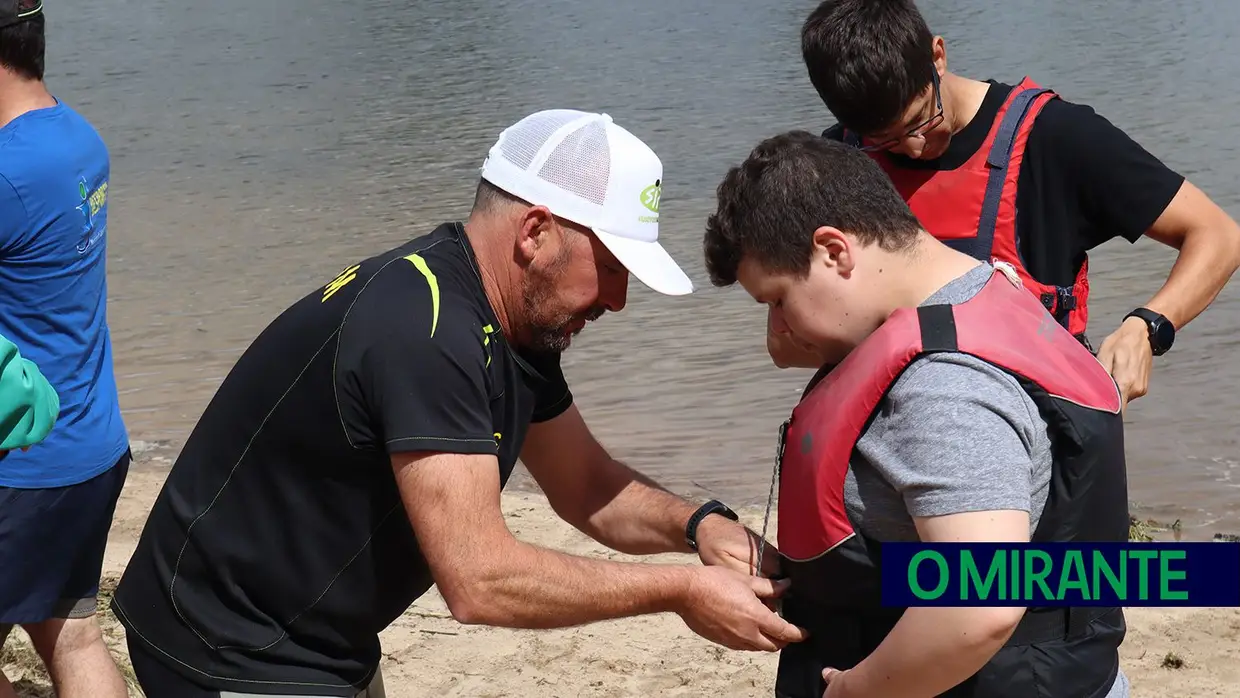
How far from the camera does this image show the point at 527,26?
24.7m

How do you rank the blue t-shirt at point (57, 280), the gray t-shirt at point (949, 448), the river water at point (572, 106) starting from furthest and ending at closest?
1. the river water at point (572, 106)
2. the blue t-shirt at point (57, 280)
3. the gray t-shirt at point (949, 448)

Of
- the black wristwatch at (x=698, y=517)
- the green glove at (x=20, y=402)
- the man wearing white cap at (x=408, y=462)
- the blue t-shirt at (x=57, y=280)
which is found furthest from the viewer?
the blue t-shirt at (x=57, y=280)

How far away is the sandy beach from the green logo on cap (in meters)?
2.64

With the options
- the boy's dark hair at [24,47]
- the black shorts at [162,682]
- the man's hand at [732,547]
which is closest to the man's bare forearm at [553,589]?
the man's hand at [732,547]

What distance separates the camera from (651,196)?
3039 millimetres

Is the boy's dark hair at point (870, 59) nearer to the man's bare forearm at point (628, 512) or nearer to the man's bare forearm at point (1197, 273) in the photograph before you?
the man's bare forearm at point (1197, 273)

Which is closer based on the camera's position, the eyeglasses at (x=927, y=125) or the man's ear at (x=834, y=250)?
the man's ear at (x=834, y=250)

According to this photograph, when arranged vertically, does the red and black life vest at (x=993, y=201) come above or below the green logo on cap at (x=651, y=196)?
below

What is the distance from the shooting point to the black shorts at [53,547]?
386 cm

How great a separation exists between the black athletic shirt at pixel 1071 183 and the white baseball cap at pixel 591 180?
1115 millimetres

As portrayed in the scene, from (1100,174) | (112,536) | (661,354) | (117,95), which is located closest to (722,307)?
(661,354)

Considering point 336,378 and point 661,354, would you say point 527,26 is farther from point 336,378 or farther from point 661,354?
point 336,378

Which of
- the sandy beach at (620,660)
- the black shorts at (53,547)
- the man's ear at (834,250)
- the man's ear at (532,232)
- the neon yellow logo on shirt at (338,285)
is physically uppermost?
the man's ear at (834,250)

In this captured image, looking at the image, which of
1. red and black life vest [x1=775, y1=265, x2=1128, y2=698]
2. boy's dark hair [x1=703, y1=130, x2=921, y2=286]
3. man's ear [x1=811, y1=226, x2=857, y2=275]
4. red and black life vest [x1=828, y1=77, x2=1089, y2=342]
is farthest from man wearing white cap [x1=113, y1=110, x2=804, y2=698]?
red and black life vest [x1=828, y1=77, x2=1089, y2=342]
